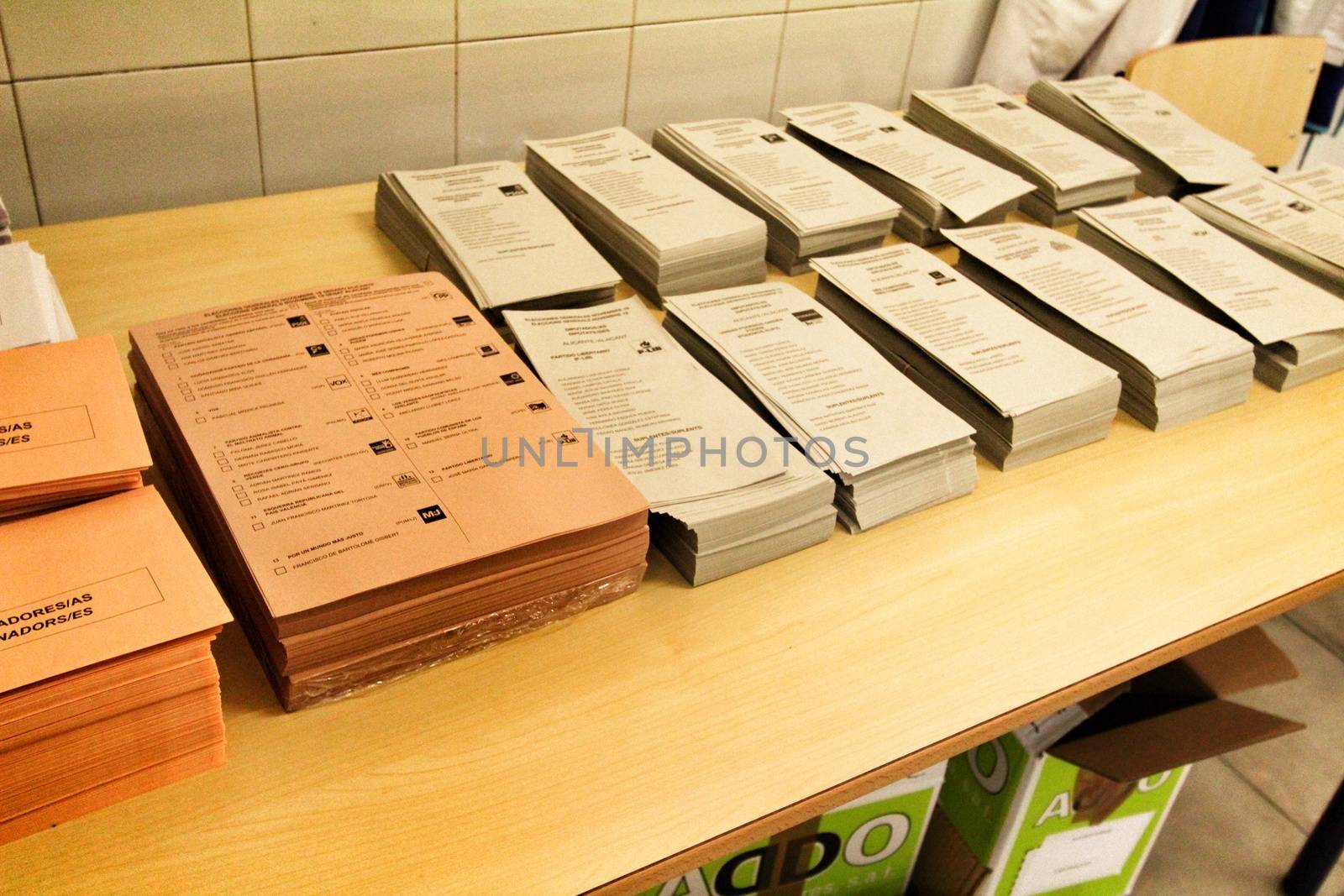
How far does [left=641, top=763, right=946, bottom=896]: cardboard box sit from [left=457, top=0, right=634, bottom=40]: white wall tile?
1.07m

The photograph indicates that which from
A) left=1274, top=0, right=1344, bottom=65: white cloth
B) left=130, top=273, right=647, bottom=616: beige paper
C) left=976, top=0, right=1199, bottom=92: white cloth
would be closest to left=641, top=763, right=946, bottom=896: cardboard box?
left=130, top=273, right=647, bottom=616: beige paper

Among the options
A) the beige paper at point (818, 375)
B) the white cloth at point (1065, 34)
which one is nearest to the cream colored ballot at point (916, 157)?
the beige paper at point (818, 375)

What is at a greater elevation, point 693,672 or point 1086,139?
point 1086,139

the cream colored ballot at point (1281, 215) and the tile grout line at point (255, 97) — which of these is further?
the cream colored ballot at point (1281, 215)

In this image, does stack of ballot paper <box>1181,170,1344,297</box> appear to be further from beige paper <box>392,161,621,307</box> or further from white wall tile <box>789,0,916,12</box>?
beige paper <box>392,161,621,307</box>

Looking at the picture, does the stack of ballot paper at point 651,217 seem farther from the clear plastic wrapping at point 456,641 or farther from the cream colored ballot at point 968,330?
the clear plastic wrapping at point 456,641

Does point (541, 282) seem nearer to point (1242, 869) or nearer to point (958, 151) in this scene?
point (958, 151)

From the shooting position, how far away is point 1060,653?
36.1 inches

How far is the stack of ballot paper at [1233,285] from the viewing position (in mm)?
1297

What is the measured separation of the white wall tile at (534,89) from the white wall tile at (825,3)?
0.98 feet

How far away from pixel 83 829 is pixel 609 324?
0.63m

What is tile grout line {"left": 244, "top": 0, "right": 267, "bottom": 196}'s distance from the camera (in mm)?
1329

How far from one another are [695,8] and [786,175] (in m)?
0.40

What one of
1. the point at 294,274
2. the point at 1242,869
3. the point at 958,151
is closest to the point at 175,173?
the point at 294,274
